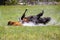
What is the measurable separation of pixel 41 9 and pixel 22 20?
0.65 ft

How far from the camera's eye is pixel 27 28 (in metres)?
1.09

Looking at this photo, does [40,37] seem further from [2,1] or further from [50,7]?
[2,1]

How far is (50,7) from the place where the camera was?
131 cm

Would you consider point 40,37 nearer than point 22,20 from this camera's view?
Yes

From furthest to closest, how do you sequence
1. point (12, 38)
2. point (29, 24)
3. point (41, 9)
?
point (41, 9) < point (29, 24) < point (12, 38)

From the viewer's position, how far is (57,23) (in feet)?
3.78

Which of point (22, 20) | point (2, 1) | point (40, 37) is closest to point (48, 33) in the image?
point (40, 37)

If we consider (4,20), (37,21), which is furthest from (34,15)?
(4,20)

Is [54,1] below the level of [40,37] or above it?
above

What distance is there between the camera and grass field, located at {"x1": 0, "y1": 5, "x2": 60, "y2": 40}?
3.34 ft

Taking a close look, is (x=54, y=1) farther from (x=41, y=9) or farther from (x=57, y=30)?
(x=57, y=30)

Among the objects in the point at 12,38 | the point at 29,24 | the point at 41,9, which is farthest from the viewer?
the point at 41,9

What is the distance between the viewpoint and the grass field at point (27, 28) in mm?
1020

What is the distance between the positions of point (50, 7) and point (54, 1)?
6 cm
